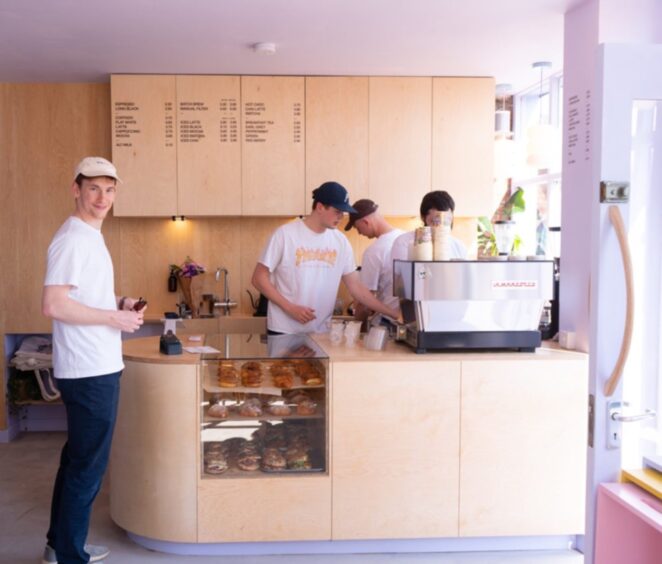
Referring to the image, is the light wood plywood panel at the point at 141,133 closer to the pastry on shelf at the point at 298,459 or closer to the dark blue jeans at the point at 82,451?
the dark blue jeans at the point at 82,451

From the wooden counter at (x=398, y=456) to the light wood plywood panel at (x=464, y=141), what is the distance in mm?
2134

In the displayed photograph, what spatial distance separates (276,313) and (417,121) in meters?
2.05

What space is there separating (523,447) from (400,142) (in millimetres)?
2612

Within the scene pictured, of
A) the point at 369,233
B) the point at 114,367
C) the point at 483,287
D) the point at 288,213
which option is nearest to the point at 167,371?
the point at 114,367

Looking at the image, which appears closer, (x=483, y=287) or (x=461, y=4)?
(x=483, y=287)

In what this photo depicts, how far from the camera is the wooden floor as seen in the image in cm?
324

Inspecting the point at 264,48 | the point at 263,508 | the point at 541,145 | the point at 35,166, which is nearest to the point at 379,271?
the point at 541,145

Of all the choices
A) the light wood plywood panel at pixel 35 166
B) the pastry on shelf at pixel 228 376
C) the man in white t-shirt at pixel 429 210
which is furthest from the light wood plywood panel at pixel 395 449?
the light wood plywood panel at pixel 35 166

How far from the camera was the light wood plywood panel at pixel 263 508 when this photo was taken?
3.19 meters

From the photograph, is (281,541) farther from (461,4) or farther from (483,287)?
(461,4)

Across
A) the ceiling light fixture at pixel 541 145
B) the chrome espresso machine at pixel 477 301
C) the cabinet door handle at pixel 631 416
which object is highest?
the ceiling light fixture at pixel 541 145

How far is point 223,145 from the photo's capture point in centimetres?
510

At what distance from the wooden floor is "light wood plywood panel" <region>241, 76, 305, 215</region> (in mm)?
2234

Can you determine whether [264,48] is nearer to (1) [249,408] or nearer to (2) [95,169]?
(2) [95,169]
